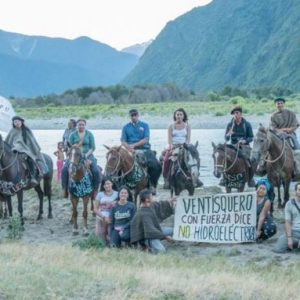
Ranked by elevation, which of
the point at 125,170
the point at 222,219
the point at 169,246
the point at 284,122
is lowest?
the point at 169,246

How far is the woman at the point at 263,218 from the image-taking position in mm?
13664

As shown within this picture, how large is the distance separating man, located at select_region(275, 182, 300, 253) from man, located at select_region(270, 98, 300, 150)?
12.1ft

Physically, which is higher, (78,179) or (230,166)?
(230,166)

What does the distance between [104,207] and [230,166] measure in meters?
3.02

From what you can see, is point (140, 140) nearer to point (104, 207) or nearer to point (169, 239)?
point (104, 207)

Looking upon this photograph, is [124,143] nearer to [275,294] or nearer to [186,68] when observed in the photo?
[275,294]

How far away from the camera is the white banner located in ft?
44.7

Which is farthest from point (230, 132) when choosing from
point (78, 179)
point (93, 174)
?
point (78, 179)

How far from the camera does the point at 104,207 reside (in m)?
14.1

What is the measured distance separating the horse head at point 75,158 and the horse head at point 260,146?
3417mm

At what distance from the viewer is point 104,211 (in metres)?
14.0

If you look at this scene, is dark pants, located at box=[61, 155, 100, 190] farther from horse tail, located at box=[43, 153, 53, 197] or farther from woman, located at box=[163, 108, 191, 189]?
horse tail, located at box=[43, 153, 53, 197]

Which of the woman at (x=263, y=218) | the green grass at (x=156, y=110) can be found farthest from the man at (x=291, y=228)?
the green grass at (x=156, y=110)

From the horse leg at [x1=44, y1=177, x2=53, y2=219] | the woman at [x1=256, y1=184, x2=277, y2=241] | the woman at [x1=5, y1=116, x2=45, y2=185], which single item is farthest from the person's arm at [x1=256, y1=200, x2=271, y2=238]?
the horse leg at [x1=44, y1=177, x2=53, y2=219]
